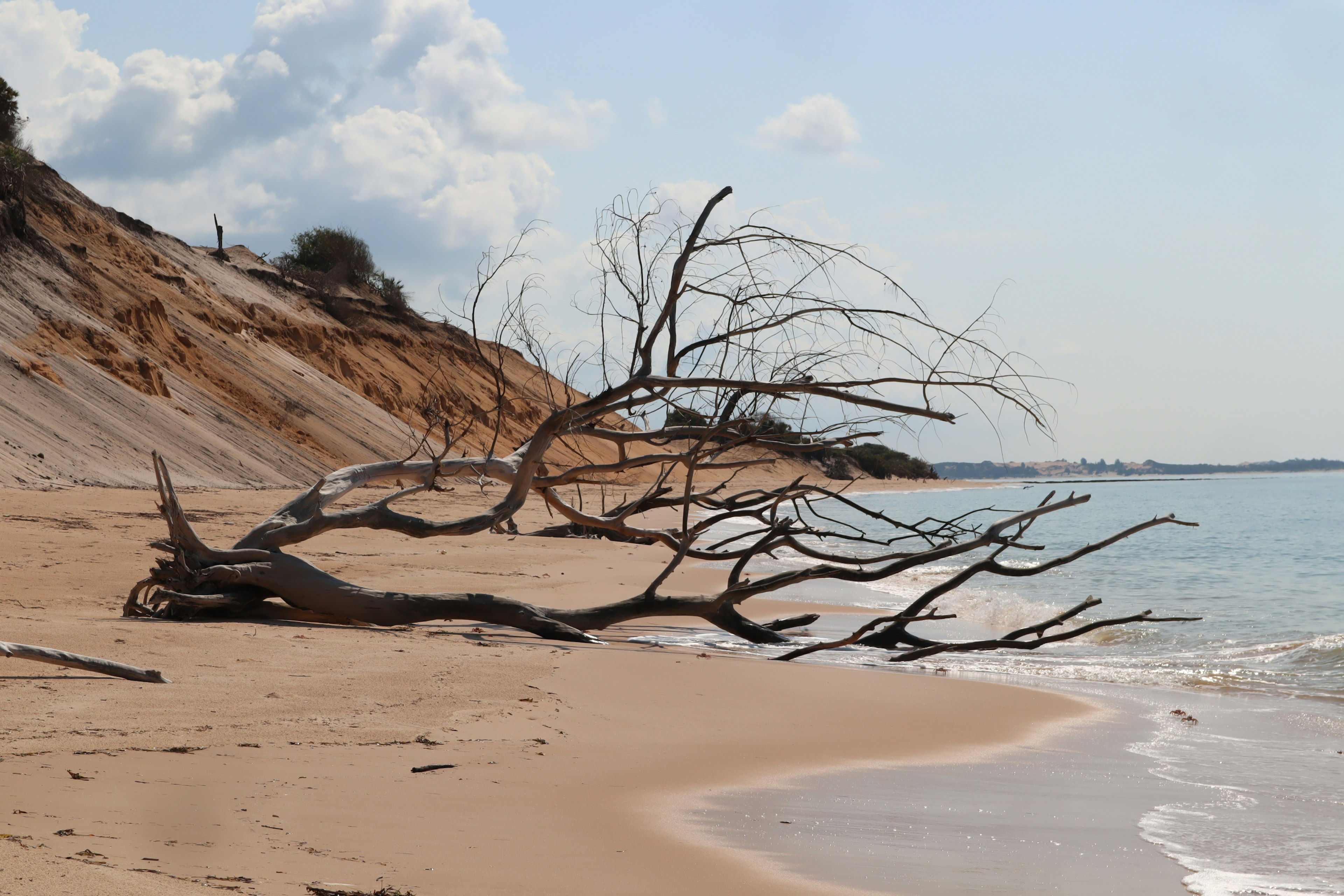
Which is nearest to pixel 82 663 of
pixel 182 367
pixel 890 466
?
pixel 182 367

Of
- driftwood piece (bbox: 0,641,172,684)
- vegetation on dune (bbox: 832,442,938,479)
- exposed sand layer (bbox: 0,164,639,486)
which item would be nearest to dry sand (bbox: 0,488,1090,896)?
driftwood piece (bbox: 0,641,172,684)

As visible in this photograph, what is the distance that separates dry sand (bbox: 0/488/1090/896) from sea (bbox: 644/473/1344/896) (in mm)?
314

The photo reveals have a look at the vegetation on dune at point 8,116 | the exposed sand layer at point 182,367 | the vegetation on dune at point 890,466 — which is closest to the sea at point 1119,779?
the exposed sand layer at point 182,367

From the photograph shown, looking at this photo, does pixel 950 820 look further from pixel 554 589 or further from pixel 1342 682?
pixel 554 589

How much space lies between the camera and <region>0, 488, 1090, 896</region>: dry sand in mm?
2492

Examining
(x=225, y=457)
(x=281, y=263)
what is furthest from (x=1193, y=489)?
(x=225, y=457)

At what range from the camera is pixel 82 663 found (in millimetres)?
4254

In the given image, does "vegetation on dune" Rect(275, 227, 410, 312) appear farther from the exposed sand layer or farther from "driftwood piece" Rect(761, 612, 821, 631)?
"driftwood piece" Rect(761, 612, 821, 631)

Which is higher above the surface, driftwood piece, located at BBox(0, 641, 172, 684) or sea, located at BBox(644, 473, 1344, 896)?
driftwood piece, located at BBox(0, 641, 172, 684)

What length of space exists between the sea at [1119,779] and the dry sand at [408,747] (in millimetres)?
314

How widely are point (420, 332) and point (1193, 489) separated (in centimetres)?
6962

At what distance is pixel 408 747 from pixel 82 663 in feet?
5.30

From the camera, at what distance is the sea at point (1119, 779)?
3.02 meters

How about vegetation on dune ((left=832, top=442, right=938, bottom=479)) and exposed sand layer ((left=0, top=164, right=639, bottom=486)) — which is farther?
vegetation on dune ((left=832, top=442, right=938, bottom=479))
